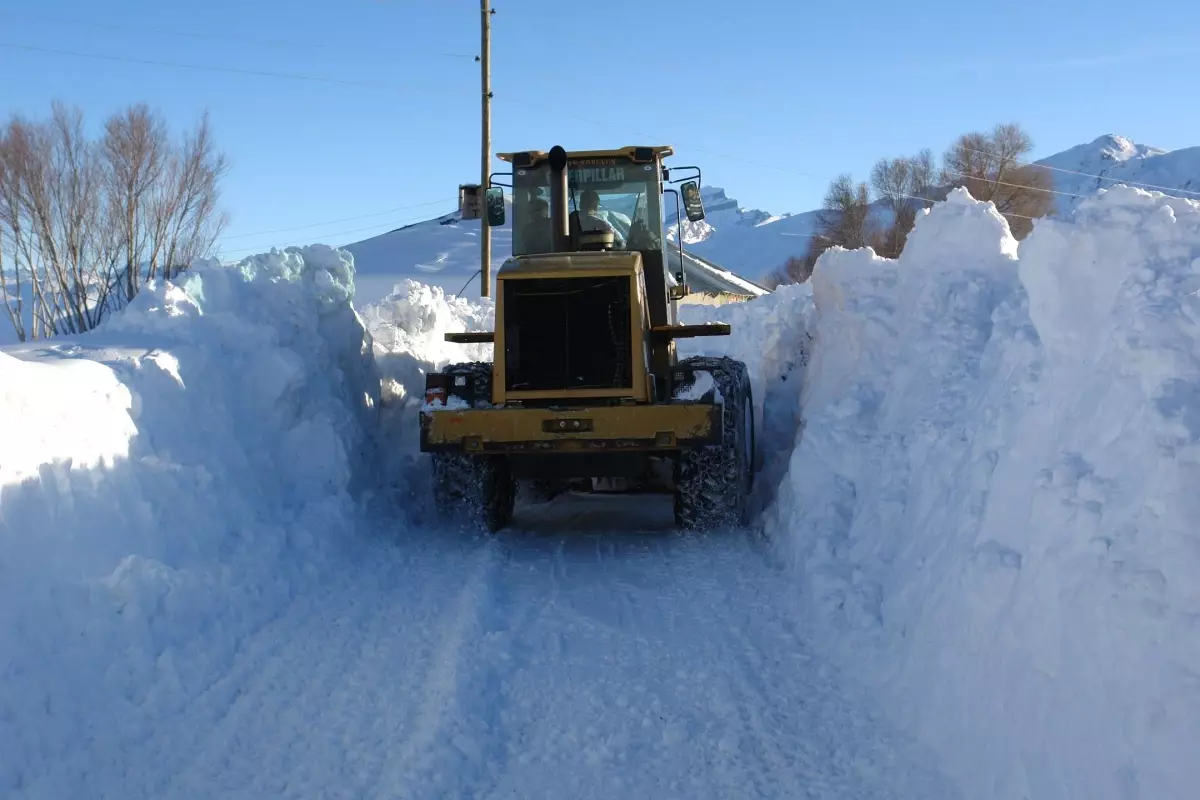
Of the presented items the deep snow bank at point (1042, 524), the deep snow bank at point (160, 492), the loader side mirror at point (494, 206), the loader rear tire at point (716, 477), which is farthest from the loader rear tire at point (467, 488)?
the deep snow bank at point (1042, 524)

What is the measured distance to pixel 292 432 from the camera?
9.20 m

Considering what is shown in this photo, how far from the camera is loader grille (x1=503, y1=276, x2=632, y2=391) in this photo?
960 centimetres

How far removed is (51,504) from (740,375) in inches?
249

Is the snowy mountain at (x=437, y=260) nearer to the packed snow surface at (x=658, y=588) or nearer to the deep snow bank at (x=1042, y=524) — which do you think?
the packed snow surface at (x=658, y=588)

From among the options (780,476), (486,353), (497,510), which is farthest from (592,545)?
(486,353)

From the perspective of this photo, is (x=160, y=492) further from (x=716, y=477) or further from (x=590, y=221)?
(x=590, y=221)

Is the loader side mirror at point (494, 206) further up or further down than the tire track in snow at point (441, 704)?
further up

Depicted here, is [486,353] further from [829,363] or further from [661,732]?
[661,732]

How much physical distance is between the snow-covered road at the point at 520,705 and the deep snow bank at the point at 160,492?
183mm

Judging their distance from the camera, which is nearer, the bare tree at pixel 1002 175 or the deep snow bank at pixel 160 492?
the deep snow bank at pixel 160 492

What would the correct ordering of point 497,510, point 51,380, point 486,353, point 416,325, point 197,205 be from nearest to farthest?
point 51,380, point 497,510, point 416,325, point 486,353, point 197,205

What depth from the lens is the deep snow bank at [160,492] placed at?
5047 millimetres

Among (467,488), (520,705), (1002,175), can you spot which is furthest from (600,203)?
(1002,175)

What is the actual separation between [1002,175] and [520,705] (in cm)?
5442
